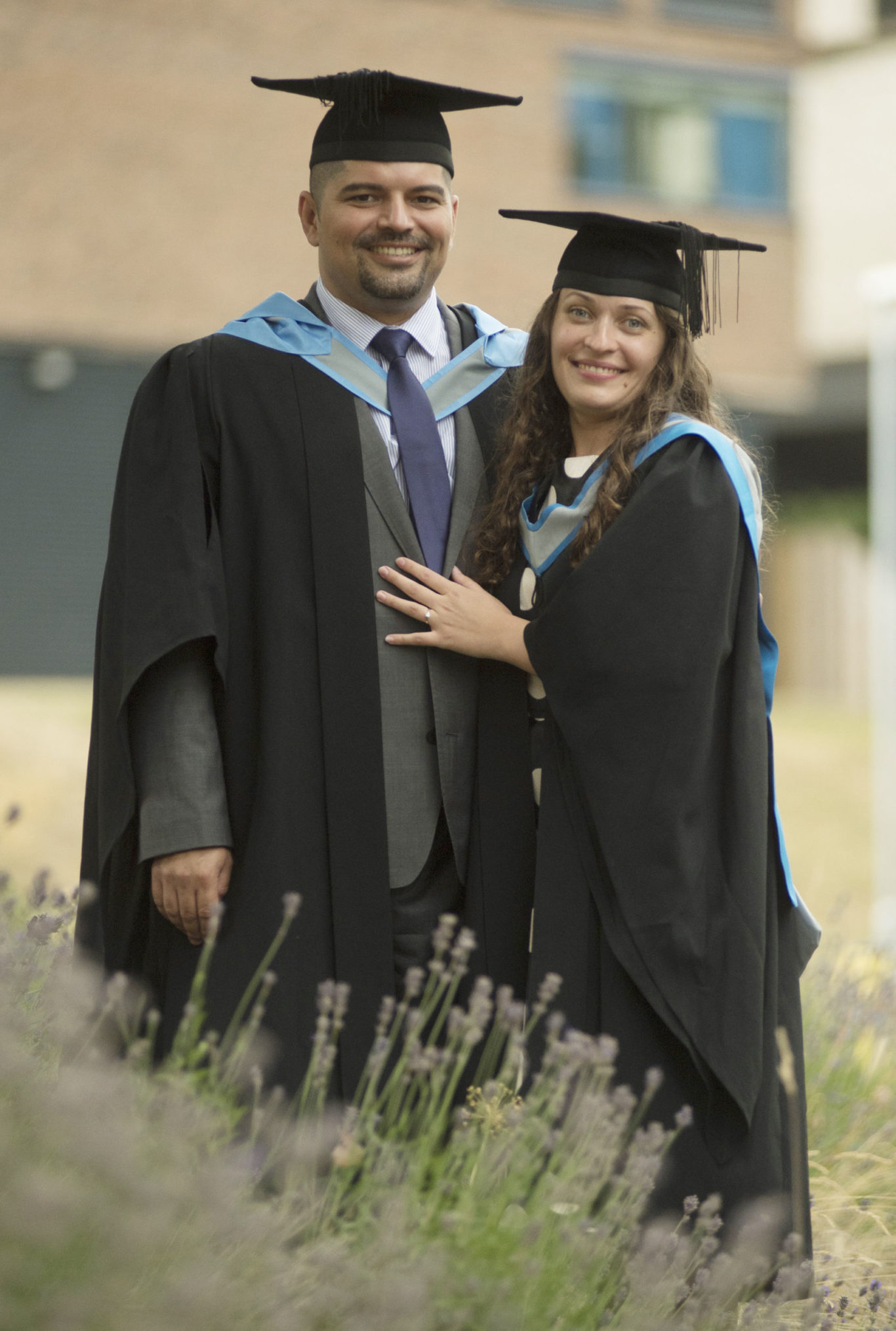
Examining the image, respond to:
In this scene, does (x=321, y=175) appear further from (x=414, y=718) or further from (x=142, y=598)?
(x=414, y=718)

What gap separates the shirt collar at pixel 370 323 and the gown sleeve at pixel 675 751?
691 mm

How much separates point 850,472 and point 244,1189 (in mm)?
19504

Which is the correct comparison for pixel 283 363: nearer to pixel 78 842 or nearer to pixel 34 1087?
pixel 34 1087

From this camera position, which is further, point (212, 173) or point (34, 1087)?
point (212, 173)

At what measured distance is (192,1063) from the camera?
226cm

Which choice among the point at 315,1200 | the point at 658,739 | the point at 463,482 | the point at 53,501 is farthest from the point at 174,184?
the point at 315,1200

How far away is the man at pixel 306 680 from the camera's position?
3.00 m

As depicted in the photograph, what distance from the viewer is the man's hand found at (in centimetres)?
297

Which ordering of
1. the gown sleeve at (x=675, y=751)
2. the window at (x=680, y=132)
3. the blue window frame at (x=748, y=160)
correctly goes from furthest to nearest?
1. the blue window frame at (x=748, y=160)
2. the window at (x=680, y=132)
3. the gown sleeve at (x=675, y=751)

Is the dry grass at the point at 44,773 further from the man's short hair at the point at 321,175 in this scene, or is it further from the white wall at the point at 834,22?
the white wall at the point at 834,22

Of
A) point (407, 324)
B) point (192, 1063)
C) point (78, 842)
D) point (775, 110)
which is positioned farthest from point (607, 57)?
point (192, 1063)

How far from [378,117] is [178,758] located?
4.49 feet

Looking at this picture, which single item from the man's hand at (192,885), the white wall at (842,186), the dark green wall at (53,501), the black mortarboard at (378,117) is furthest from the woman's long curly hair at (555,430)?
the white wall at (842,186)

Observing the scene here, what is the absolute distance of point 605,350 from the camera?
3016mm
